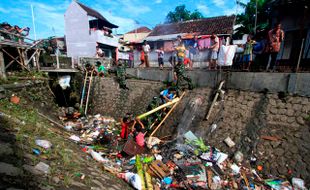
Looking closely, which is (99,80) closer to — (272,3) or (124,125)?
(124,125)

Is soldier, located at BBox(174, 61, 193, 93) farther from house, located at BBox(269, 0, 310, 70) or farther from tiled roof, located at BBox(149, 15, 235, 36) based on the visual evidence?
tiled roof, located at BBox(149, 15, 235, 36)

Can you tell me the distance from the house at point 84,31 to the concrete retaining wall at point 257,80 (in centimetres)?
1639

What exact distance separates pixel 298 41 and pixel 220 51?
13.8 ft

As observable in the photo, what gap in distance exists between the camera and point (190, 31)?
1556 cm

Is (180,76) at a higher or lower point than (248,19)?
lower

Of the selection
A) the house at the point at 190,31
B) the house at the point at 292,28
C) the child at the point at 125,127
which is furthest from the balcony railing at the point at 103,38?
the house at the point at 292,28

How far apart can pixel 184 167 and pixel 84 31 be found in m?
21.0

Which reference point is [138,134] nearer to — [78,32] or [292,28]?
[292,28]

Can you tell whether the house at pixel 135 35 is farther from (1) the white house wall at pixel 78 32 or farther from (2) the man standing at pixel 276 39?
(2) the man standing at pixel 276 39

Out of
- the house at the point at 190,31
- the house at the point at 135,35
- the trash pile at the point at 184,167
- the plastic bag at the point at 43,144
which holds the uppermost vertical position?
the house at the point at 135,35

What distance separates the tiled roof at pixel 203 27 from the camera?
45.7 ft

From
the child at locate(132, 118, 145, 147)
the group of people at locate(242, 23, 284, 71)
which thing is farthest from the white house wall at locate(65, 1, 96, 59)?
the group of people at locate(242, 23, 284, 71)

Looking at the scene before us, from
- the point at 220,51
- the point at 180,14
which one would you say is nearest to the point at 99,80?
the point at 220,51

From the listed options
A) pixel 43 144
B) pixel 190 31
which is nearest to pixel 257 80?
pixel 43 144
